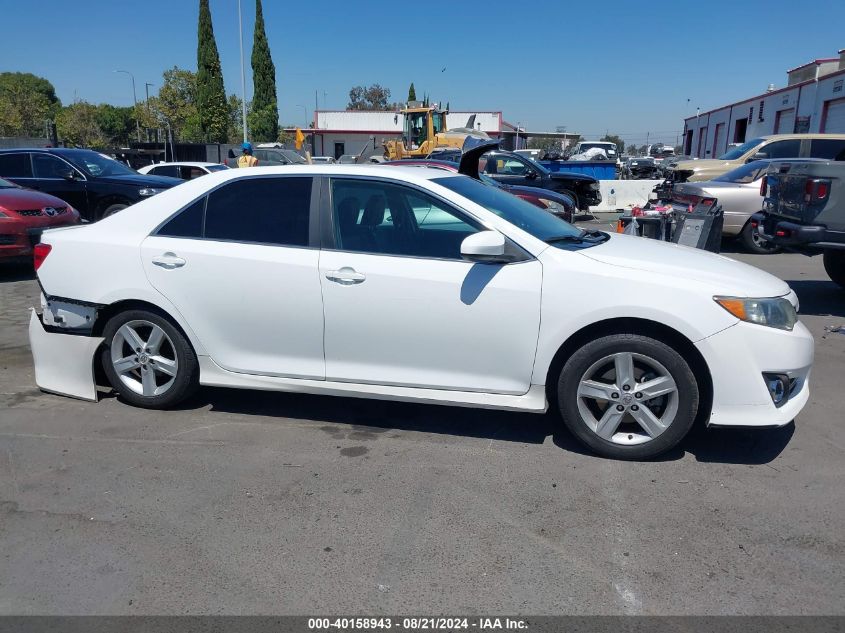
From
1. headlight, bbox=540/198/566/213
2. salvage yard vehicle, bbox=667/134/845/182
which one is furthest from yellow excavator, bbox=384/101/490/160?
headlight, bbox=540/198/566/213

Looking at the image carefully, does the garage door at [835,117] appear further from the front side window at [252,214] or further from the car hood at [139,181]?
the front side window at [252,214]

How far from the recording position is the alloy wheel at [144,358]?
4812 millimetres

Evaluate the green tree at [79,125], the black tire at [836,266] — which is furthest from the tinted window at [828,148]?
the green tree at [79,125]

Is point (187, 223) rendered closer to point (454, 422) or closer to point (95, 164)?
point (454, 422)

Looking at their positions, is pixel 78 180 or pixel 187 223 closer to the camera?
pixel 187 223

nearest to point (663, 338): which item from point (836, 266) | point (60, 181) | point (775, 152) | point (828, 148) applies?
point (836, 266)

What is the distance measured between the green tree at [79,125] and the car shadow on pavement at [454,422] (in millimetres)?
52569

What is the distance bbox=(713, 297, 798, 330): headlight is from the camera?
3891mm

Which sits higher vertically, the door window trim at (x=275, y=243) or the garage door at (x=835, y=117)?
the garage door at (x=835, y=117)

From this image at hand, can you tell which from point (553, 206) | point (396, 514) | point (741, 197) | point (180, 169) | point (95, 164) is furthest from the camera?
point (180, 169)

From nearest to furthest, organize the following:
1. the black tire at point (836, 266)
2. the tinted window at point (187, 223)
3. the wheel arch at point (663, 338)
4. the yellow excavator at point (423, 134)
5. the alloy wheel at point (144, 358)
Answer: the wheel arch at point (663, 338), the tinted window at point (187, 223), the alloy wheel at point (144, 358), the black tire at point (836, 266), the yellow excavator at point (423, 134)

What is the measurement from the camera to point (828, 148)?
15.2 meters

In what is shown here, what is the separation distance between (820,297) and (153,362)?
313 inches

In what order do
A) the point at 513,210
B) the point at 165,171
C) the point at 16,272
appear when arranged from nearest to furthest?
the point at 513,210
the point at 16,272
the point at 165,171
